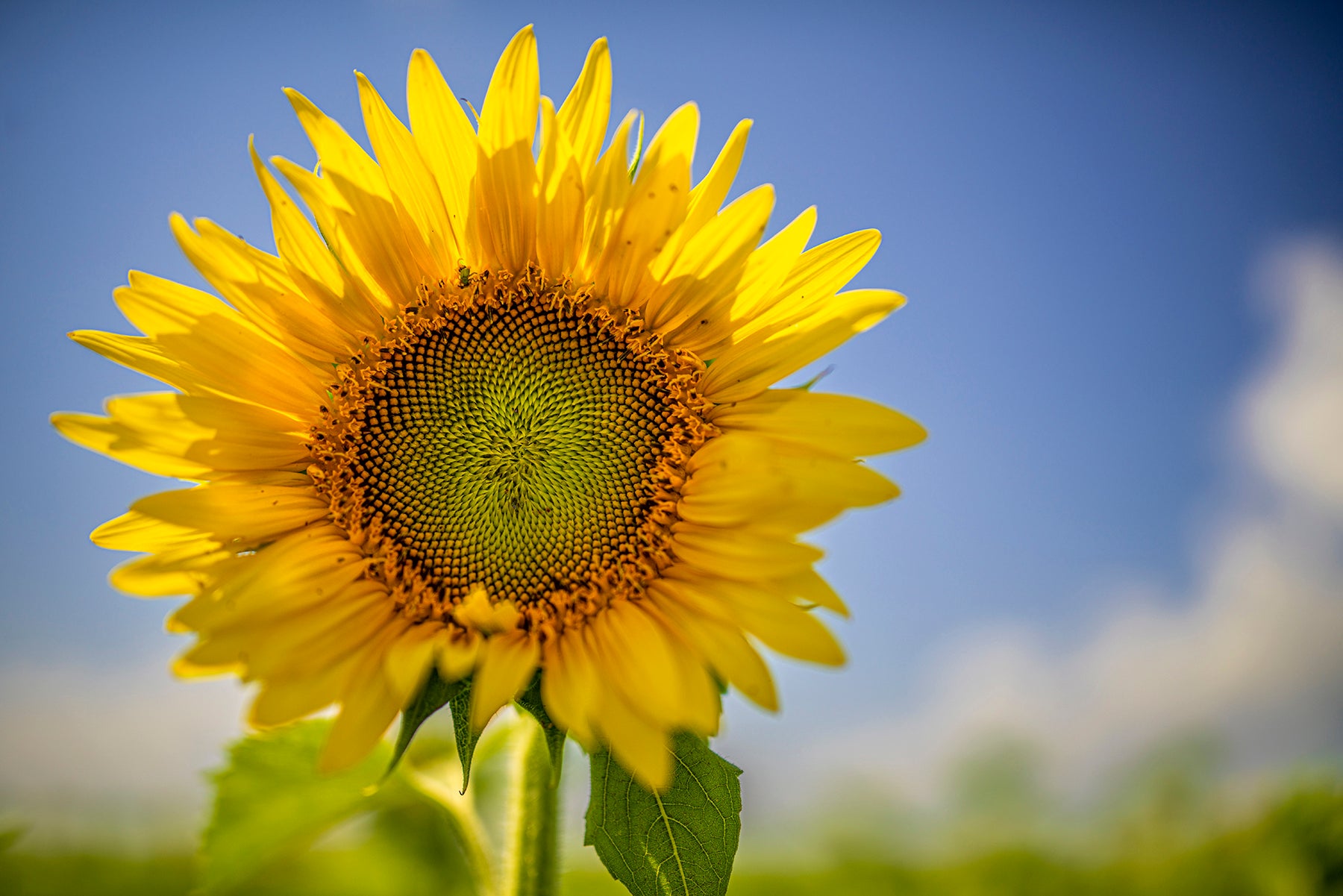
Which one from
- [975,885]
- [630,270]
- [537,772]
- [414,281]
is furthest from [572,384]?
[975,885]

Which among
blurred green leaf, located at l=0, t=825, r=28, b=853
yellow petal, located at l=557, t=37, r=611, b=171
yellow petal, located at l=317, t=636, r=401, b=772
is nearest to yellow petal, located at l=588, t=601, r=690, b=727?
yellow petal, located at l=317, t=636, r=401, b=772

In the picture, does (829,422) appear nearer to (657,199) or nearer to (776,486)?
(776,486)

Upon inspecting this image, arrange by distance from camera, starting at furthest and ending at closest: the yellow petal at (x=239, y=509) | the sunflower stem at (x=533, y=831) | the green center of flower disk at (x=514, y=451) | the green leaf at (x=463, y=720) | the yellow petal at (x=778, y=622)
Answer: the sunflower stem at (x=533, y=831) → the green center of flower disk at (x=514, y=451) → the yellow petal at (x=239, y=509) → the green leaf at (x=463, y=720) → the yellow petal at (x=778, y=622)

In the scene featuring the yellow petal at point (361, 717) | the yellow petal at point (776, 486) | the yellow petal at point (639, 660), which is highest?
the yellow petal at point (776, 486)

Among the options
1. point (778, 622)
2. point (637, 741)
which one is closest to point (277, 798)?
point (637, 741)

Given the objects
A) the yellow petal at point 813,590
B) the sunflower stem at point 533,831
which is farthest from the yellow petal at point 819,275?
the sunflower stem at point 533,831

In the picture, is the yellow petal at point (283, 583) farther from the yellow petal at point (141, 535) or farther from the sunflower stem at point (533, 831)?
the sunflower stem at point (533, 831)

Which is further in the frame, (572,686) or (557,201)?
(557,201)

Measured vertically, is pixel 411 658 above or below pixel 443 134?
below
